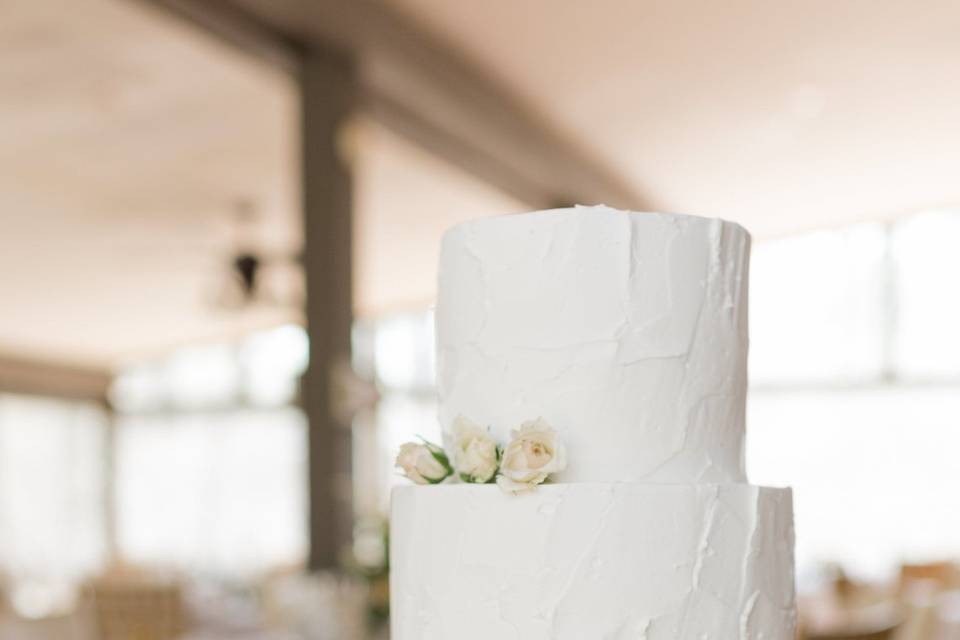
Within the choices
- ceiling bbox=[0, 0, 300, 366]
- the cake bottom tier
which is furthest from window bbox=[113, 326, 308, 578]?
the cake bottom tier

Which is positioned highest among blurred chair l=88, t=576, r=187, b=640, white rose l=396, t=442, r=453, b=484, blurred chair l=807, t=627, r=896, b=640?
white rose l=396, t=442, r=453, b=484

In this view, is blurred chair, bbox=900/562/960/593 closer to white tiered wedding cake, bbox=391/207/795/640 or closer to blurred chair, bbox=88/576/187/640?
blurred chair, bbox=88/576/187/640

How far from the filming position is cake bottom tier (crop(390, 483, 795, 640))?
1.58 meters

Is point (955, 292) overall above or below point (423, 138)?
below

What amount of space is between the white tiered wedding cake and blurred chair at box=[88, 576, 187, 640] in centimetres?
417

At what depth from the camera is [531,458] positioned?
1584 millimetres

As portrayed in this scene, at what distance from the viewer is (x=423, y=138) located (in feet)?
25.0

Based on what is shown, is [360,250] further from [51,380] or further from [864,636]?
[51,380]

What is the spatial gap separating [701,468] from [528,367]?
0.95 ft

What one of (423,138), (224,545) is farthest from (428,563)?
(224,545)

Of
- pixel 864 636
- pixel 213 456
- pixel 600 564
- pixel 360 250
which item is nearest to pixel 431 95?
pixel 360 250

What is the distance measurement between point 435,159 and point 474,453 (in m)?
6.33

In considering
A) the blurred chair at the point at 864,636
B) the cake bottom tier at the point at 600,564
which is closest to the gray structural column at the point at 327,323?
the blurred chair at the point at 864,636

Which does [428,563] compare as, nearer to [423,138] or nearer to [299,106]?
[299,106]
